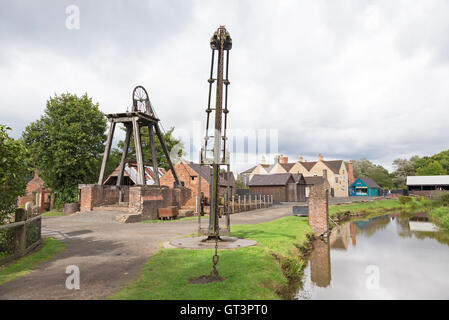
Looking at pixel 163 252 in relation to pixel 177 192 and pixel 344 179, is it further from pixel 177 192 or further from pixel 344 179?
pixel 344 179

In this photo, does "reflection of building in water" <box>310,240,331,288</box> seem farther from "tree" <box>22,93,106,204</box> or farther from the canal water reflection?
"tree" <box>22,93,106,204</box>

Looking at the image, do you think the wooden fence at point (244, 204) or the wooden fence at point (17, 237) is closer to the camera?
the wooden fence at point (17, 237)

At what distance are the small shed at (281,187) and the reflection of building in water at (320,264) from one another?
3057 cm

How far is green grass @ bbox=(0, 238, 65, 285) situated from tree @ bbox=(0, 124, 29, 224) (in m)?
1.41

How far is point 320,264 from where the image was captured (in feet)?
40.7

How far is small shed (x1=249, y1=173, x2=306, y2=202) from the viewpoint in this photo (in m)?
47.2

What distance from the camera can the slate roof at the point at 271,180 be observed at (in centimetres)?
4733

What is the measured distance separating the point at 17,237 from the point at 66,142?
67.7 feet

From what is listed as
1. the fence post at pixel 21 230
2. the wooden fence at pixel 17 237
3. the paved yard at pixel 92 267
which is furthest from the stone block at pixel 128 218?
the fence post at pixel 21 230

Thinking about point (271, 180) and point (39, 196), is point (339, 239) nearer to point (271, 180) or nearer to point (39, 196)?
point (39, 196)

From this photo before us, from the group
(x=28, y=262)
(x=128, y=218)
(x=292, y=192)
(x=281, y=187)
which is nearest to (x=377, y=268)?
(x=28, y=262)

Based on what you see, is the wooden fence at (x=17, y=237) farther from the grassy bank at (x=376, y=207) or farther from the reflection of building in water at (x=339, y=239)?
the grassy bank at (x=376, y=207)

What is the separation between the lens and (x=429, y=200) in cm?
4784
